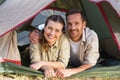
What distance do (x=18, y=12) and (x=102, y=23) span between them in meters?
1.13

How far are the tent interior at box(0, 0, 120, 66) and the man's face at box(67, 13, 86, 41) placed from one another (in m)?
0.27

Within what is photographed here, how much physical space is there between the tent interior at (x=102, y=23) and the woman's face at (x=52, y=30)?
481mm

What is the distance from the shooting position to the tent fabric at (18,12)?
132 inches

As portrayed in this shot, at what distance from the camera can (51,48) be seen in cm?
351

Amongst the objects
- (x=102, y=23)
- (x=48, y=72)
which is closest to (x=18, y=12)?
(x=48, y=72)

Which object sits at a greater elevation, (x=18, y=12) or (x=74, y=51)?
(x=18, y=12)

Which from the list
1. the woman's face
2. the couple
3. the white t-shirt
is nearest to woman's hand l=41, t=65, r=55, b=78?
the couple

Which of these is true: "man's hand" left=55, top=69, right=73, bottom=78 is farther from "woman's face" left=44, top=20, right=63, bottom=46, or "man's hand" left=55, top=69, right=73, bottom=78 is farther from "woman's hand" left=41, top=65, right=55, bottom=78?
"woman's face" left=44, top=20, right=63, bottom=46

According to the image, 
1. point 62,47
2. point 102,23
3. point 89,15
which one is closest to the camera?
point 62,47

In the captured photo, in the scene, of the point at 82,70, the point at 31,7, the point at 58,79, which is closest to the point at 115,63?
the point at 82,70

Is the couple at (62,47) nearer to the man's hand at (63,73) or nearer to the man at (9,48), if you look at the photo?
the man's hand at (63,73)

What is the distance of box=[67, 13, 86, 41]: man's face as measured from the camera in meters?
3.55

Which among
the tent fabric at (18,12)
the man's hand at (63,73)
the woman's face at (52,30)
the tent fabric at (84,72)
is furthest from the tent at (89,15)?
the man's hand at (63,73)

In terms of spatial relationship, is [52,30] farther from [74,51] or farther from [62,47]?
[74,51]
